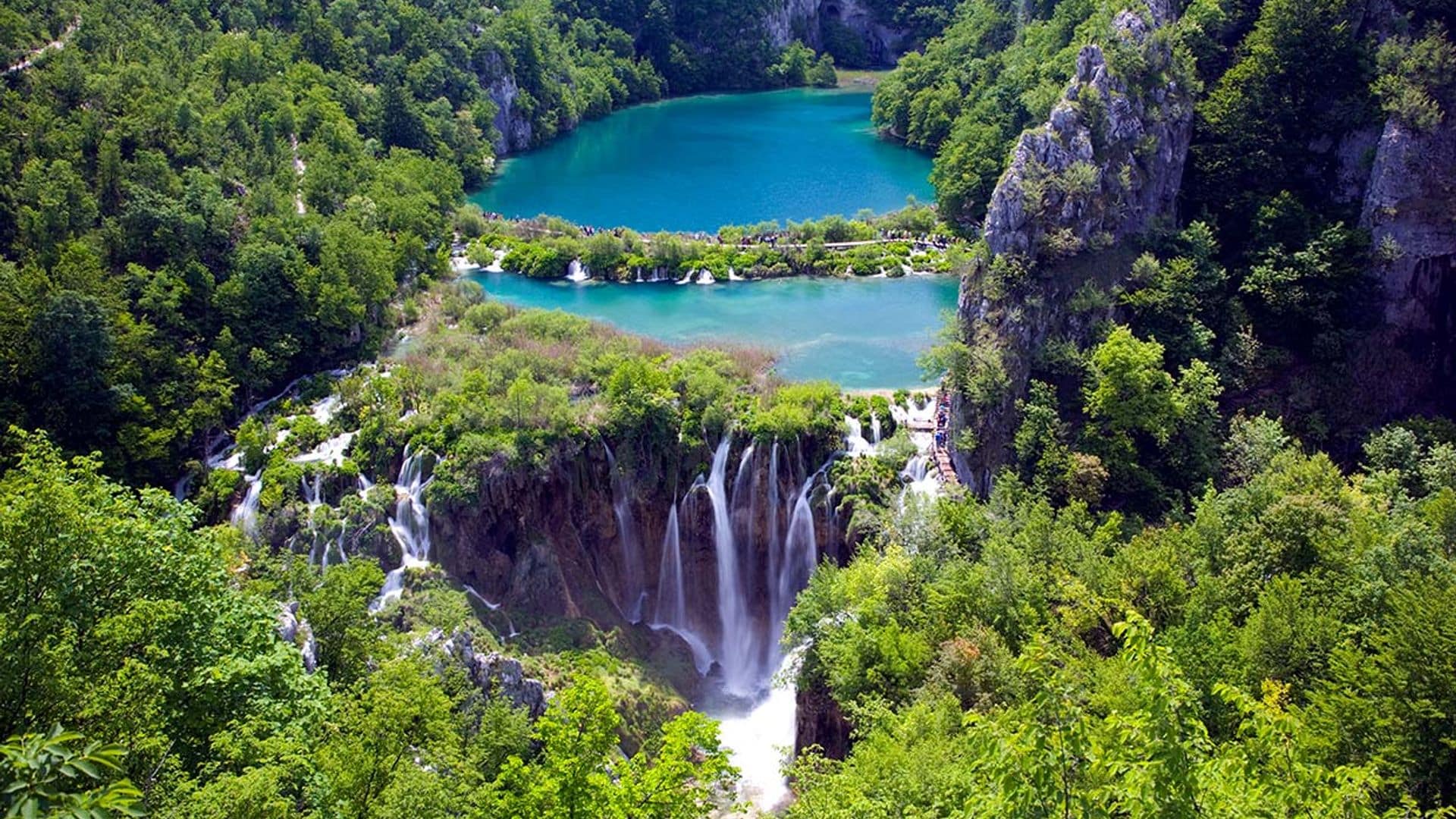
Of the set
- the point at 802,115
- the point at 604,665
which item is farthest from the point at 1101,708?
the point at 802,115

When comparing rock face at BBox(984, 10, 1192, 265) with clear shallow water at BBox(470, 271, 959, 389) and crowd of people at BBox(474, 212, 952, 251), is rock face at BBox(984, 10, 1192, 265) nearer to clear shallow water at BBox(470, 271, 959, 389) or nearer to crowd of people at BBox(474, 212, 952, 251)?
clear shallow water at BBox(470, 271, 959, 389)

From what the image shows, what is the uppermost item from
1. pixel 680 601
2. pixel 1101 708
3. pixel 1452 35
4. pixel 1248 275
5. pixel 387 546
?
pixel 1452 35

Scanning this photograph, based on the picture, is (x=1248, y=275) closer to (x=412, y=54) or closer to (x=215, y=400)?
(x=215, y=400)

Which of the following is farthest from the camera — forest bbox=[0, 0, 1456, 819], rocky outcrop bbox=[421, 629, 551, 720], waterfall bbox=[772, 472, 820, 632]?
waterfall bbox=[772, 472, 820, 632]

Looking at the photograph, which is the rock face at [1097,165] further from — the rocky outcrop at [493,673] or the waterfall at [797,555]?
the rocky outcrop at [493,673]

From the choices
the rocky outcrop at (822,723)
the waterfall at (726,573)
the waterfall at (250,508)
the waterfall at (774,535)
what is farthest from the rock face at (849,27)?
the rocky outcrop at (822,723)

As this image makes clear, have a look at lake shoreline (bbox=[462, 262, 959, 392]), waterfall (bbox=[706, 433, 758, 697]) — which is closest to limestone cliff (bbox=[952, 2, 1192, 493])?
lake shoreline (bbox=[462, 262, 959, 392])
